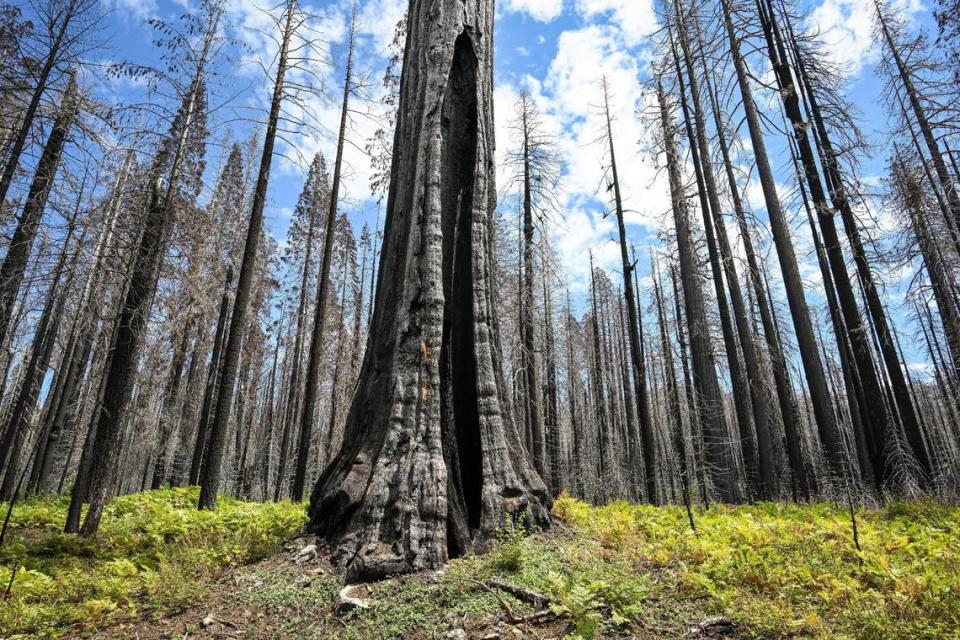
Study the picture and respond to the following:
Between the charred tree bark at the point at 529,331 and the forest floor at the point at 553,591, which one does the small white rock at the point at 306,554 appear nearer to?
the forest floor at the point at 553,591

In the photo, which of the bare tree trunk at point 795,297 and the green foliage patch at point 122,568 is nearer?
the green foliage patch at point 122,568

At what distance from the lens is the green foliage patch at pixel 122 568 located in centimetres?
343

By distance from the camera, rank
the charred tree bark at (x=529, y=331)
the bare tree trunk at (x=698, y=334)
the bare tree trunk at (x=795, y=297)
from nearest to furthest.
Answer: the bare tree trunk at (x=795, y=297) → the bare tree trunk at (x=698, y=334) → the charred tree bark at (x=529, y=331)

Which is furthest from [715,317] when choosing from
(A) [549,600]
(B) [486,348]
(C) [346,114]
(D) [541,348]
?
(A) [549,600]

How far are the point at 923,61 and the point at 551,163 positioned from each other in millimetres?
9133

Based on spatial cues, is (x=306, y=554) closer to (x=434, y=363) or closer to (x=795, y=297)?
(x=434, y=363)

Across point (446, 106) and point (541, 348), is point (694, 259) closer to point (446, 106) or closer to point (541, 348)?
point (541, 348)

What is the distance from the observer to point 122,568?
4125 millimetres

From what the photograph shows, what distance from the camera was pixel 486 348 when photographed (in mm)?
4703

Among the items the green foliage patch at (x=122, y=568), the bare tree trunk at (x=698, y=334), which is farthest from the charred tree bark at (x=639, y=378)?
the green foliage patch at (x=122, y=568)

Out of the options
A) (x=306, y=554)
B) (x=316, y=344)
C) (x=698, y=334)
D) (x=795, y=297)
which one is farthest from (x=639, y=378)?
(x=306, y=554)

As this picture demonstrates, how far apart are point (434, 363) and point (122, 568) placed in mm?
3251

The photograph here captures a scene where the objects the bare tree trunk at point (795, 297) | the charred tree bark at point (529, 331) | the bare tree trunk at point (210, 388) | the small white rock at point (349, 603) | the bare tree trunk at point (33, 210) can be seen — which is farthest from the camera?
the bare tree trunk at point (210, 388)

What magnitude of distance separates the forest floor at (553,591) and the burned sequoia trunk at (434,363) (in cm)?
35
